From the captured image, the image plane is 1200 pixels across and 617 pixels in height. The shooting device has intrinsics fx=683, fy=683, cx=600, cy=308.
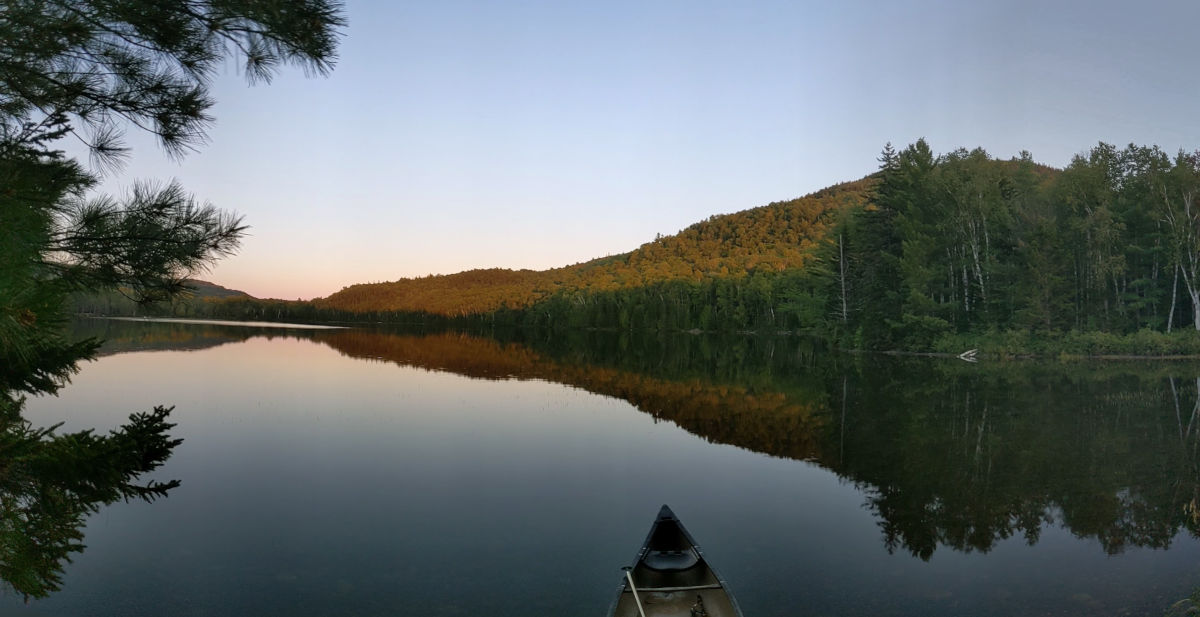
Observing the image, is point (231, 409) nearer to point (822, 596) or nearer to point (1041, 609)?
point (822, 596)

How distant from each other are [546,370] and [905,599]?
39.1 metres

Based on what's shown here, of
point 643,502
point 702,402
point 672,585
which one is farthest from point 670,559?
point 702,402

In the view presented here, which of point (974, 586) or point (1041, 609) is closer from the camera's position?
point (1041, 609)

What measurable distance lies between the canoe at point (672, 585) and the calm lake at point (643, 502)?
0.97 meters

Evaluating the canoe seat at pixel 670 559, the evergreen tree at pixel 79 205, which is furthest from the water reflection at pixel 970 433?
the evergreen tree at pixel 79 205

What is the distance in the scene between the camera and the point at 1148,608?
29.9 feet

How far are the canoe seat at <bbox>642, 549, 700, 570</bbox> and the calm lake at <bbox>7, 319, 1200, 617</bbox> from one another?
96 cm

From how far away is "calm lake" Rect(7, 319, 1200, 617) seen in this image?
9.92 meters

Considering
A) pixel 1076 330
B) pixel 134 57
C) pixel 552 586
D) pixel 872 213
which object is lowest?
pixel 552 586

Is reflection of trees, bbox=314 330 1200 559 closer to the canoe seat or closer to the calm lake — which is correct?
the calm lake

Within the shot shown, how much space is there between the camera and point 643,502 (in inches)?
608

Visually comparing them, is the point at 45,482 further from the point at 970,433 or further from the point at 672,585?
the point at 970,433

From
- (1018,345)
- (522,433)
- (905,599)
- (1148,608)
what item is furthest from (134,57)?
(1018,345)

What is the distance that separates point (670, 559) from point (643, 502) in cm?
586
